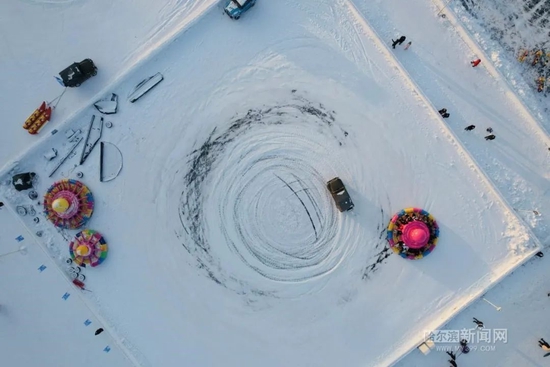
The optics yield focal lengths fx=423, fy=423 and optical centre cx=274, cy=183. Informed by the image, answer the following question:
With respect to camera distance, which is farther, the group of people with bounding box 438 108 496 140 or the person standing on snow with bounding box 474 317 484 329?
the person standing on snow with bounding box 474 317 484 329

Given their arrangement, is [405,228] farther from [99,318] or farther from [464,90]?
[99,318]

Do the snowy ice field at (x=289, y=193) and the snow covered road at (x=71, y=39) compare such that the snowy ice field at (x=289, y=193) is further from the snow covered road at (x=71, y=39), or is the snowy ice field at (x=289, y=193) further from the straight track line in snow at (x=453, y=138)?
the snow covered road at (x=71, y=39)

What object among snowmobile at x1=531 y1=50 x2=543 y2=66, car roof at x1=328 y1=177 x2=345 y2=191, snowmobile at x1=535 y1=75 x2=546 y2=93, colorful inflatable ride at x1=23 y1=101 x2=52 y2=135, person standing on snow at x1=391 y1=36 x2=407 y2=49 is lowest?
snowmobile at x1=535 y1=75 x2=546 y2=93

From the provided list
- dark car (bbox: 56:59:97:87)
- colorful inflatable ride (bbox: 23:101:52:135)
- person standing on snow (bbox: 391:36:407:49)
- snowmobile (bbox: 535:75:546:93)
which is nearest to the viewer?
dark car (bbox: 56:59:97:87)

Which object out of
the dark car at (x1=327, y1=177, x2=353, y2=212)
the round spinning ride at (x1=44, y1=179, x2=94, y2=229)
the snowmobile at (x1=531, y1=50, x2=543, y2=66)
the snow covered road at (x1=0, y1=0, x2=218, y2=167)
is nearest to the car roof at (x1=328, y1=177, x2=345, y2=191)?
the dark car at (x1=327, y1=177, x2=353, y2=212)
